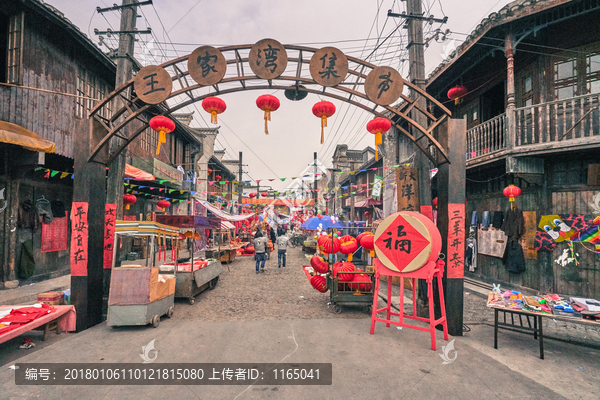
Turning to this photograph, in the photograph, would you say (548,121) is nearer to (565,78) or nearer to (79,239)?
(565,78)

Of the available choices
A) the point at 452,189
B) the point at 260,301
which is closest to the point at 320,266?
the point at 260,301

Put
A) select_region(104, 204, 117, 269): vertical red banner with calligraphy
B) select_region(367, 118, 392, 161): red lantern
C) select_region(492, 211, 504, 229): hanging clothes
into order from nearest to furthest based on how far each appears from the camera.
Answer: select_region(104, 204, 117, 269): vertical red banner with calligraphy → select_region(367, 118, 392, 161): red lantern → select_region(492, 211, 504, 229): hanging clothes

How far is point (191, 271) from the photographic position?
8.84 meters

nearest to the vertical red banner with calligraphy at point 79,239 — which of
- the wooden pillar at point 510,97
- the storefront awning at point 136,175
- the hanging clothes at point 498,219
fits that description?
the storefront awning at point 136,175

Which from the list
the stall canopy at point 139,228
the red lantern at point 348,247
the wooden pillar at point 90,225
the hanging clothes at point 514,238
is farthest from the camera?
the hanging clothes at point 514,238

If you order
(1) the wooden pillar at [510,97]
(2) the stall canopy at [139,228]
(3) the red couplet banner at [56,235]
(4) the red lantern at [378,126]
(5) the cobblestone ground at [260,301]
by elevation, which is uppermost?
(1) the wooden pillar at [510,97]

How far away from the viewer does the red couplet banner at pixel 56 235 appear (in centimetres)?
1110

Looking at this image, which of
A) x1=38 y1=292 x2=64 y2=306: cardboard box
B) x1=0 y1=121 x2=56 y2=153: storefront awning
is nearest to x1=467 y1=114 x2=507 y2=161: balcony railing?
x1=38 y1=292 x2=64 y2=306: cardboard box

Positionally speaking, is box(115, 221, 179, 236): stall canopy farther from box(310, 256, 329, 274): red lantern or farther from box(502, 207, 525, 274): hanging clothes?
box(502, 207, 525, 274): hanging clothes

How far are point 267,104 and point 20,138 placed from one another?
6820 millimetres

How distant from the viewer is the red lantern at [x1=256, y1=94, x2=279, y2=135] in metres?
6.91

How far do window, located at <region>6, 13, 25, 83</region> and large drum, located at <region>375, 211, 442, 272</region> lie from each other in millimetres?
12286

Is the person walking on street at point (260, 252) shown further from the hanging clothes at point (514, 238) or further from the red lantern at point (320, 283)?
the hanging clothes at point (514, 238)

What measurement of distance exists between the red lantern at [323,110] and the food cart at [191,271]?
539 centimetres
